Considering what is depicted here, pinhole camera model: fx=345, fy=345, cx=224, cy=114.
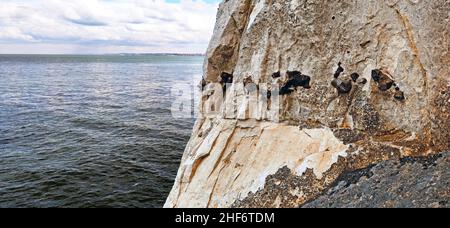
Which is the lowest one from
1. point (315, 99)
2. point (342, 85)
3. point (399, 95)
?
point (315, 99)

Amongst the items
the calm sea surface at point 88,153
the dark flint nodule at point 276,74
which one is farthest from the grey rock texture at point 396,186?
the calm sea surface at point 88,153

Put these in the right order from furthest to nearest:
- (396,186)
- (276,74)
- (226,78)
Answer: (226,78) → (276,74) → (396,186)

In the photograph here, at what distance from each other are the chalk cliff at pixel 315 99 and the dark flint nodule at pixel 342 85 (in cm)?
4

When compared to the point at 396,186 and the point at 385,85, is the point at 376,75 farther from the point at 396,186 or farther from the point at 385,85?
the point at 396,186

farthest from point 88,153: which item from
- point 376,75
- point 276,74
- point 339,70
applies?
point 376,75

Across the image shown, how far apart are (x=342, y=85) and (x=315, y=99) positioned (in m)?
1.12

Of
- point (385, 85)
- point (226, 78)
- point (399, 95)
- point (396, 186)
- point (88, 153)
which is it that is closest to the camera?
point (396, 186)

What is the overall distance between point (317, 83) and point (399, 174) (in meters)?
4.42

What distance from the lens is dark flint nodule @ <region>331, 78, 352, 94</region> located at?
41.5ft

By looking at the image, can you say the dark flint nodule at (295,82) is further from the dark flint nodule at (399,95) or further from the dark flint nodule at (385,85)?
the dark flint nodule at (399,95)

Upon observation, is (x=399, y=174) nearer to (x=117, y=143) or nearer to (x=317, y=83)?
(x=317, y=83)

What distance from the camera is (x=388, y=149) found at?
11516mm

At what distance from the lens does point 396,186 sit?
10.3 m

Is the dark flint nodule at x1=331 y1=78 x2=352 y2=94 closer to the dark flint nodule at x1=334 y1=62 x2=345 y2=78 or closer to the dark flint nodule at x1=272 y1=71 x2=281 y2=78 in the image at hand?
the dark flint nodule at x1=334 y1=62 x2=345 y2=78
